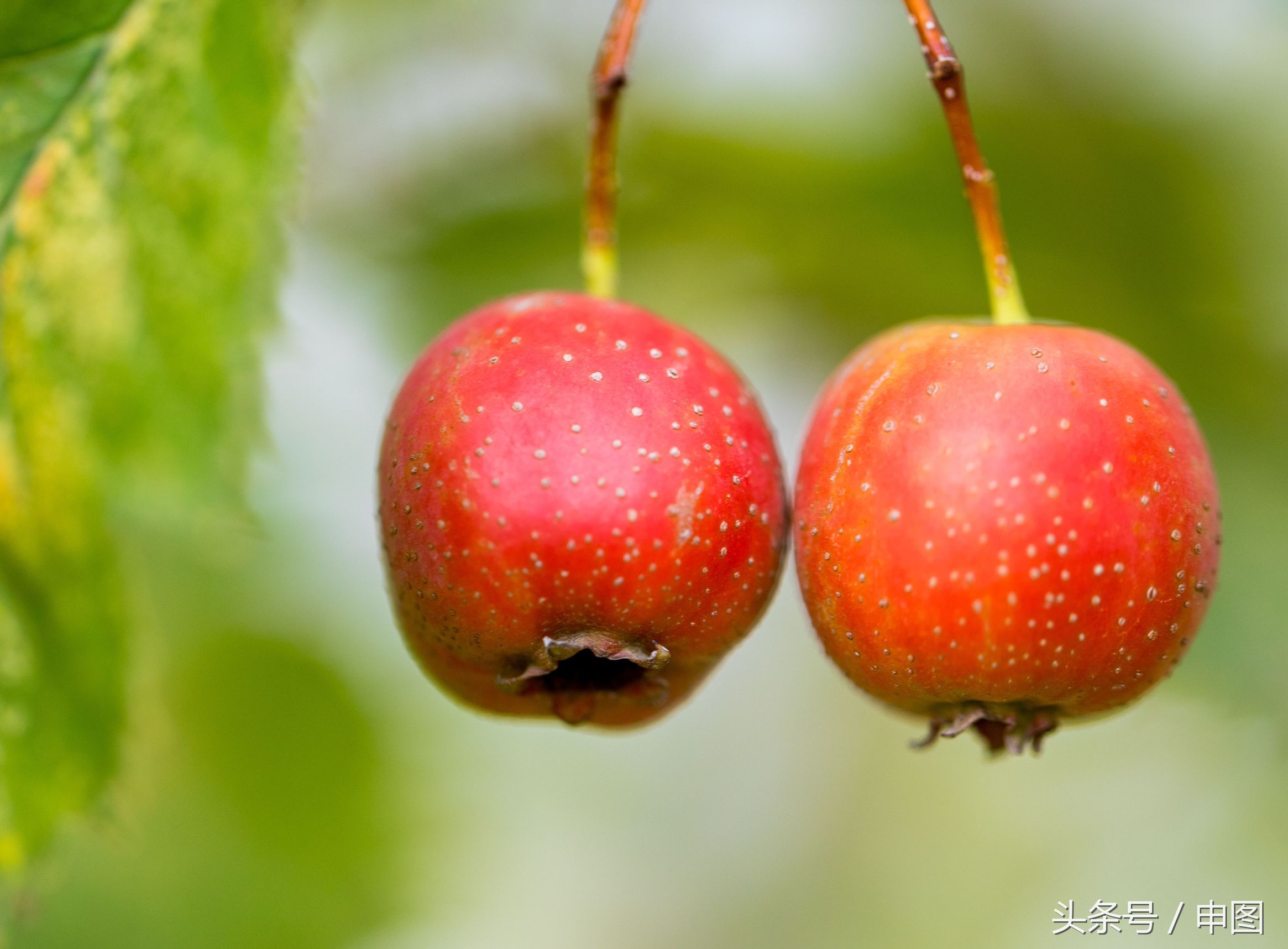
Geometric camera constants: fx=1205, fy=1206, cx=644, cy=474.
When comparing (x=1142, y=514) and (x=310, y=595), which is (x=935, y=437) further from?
(x=310, y=595)

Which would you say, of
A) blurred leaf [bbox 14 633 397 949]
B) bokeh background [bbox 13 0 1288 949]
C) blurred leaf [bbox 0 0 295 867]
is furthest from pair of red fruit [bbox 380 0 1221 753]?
blurred leaf [bbox 14 633 397 949]

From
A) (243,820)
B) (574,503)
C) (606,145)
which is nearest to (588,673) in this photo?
(574,503)

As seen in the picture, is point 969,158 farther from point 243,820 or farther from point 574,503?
point 243,820

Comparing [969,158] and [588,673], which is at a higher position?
[969,158]

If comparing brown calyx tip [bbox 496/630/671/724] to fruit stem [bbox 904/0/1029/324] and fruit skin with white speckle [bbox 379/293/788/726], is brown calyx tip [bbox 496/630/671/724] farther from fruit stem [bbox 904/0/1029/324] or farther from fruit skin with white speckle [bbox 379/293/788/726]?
fruit stem [bbox 904/0/1029/324]

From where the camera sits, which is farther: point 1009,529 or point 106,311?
point 106,311

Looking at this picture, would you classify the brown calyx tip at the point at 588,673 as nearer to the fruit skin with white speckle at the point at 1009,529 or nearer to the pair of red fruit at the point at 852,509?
the pair of red fruit at the point at 852,509

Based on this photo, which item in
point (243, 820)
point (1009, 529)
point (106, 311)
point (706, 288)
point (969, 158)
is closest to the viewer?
point (1009, 529)

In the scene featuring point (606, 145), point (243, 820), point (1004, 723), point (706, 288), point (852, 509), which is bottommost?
point (1004, 723)
